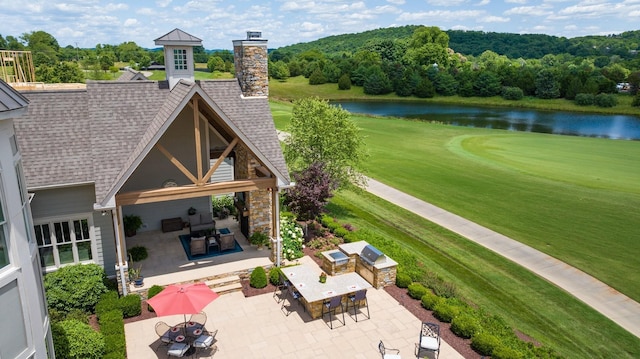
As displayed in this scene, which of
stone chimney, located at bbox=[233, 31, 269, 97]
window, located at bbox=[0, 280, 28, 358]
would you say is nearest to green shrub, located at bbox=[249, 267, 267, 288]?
stone chimney, located at bbox=[233, 31, 269, 97]

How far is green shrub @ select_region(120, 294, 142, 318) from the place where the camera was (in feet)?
43.9

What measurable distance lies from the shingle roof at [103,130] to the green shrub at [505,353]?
29.1ft

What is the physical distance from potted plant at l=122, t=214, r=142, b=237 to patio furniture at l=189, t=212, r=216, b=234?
2229 millimetres

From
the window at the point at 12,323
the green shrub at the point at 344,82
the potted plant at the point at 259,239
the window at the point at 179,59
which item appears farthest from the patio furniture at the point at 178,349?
the green shrub at the point at 344,82

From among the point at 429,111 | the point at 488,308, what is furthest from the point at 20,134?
the point at 429,111

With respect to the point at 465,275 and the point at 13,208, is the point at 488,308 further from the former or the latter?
the point at 13,208

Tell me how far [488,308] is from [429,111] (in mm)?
75589

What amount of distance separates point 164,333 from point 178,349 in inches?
37.2

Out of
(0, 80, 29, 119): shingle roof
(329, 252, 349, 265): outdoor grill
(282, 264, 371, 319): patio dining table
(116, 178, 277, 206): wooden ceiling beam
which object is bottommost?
(329, 252, 349, 265): outdoor grill

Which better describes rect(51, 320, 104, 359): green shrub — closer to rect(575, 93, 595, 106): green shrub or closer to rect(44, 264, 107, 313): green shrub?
rect(44, 264, 107, 313): green shrub

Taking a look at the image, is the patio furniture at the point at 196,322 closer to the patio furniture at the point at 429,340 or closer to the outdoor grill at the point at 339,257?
the outdoor grill at the point at 339,257

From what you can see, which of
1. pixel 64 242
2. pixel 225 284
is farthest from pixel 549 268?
pixel 64 242

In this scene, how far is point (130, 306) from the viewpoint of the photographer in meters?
13.4

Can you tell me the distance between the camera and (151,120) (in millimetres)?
16016
